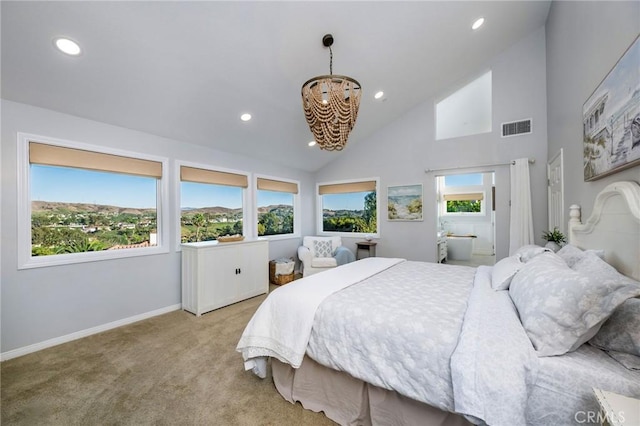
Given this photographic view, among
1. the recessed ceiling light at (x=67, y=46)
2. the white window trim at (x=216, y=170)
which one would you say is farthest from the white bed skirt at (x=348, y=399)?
the recessed ceiling light at (x=67, y=46)

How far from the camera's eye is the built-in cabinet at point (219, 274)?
3.28 metres

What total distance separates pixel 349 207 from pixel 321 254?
1.24 meters

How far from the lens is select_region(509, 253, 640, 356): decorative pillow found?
0.99 meters

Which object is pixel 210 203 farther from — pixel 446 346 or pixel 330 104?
pixel 446 346

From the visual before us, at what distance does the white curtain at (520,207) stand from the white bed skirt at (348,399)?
3258 mm

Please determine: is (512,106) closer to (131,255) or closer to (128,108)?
(128,108)

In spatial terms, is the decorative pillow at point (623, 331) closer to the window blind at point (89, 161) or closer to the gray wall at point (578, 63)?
the gray wall at point (578, 63)

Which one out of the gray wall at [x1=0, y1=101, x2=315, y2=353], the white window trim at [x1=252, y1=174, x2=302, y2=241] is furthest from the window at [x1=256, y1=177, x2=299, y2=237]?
the gray wall at [x1=0, y1=101, x2=315, y2=353]

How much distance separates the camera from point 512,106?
3803mm

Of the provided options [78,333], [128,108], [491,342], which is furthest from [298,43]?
[78,333]

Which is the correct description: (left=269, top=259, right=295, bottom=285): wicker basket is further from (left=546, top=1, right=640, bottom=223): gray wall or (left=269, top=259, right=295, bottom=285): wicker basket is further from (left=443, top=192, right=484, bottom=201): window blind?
(left=443, top=192, right=484, bottom=201): window blind

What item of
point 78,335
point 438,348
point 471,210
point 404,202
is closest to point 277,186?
point 404,202

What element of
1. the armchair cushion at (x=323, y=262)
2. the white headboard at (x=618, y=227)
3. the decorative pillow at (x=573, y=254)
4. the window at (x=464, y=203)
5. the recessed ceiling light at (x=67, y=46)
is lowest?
the armchair cushion at (x=323, y=262)

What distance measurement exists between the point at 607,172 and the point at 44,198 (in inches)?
183
